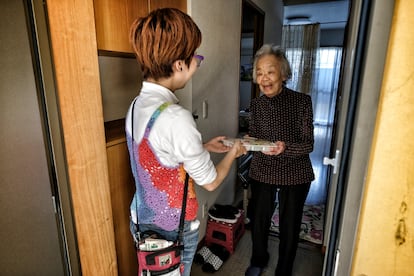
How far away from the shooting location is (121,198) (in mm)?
1298

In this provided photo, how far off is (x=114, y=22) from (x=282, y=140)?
3.44 feet

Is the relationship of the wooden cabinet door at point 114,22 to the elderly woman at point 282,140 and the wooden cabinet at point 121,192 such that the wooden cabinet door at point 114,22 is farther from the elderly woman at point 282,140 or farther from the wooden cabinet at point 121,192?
the elderly woman at point 282,140

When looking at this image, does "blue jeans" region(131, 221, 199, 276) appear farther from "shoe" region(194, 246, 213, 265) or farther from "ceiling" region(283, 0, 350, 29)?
"ceiling" region(283, 0, 350, 29)

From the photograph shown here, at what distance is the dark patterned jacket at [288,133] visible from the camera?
1.46 m

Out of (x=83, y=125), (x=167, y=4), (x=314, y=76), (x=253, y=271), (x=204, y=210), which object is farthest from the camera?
(x=314, y=76)

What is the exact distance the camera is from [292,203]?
156 cm

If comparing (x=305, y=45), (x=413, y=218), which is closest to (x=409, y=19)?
(x=413, y=218)

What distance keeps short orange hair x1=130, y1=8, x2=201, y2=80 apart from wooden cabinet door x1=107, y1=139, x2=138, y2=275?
47 cm

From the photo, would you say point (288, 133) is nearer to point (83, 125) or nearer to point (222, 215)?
point (222, 215)

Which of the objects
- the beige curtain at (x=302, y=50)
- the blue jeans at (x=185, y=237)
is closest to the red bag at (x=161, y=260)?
the blue jeans at (x=185, y=237)

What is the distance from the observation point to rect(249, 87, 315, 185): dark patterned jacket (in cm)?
146

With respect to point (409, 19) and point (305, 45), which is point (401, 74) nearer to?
point (409, 19)

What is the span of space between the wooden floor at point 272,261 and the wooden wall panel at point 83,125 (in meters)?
0.99

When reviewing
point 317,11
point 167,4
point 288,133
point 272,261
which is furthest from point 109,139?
point 317,11
